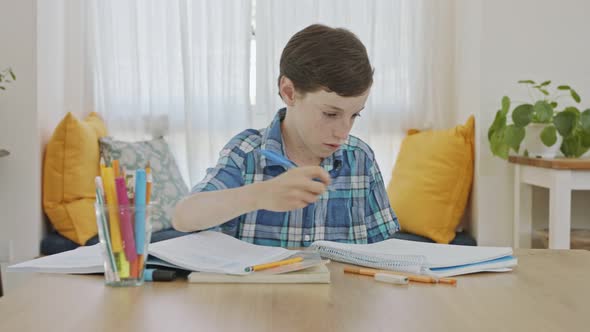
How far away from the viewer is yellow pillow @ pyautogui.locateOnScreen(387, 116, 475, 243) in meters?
3.18

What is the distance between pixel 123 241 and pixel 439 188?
7.51 ft

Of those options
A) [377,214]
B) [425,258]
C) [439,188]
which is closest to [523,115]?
[439,188]

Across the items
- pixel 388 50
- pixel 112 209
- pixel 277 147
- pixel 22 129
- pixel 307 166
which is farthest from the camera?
pixel 388 50

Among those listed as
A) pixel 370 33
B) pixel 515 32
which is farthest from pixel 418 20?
pixel 515 32

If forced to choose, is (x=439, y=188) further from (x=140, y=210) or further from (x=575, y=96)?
(x=140, y=210)

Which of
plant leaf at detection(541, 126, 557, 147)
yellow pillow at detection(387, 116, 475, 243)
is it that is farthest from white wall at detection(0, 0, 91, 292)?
plant leaf at detection(541, 126, 557, 147)

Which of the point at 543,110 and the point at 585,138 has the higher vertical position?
the point at 543,110

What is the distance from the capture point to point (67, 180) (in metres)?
3.12

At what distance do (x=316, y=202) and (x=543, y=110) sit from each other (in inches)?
56.5

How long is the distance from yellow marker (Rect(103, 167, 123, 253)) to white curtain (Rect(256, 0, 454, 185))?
2.44m

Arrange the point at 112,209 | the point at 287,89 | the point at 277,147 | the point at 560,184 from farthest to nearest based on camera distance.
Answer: the point at 560,184 < the point at 277,147 < the point at 287,89 < the point at 112,209

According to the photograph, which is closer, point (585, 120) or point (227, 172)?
point (227, 172)

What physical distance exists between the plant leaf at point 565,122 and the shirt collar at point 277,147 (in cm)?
135

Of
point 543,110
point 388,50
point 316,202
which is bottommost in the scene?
point 316,202
